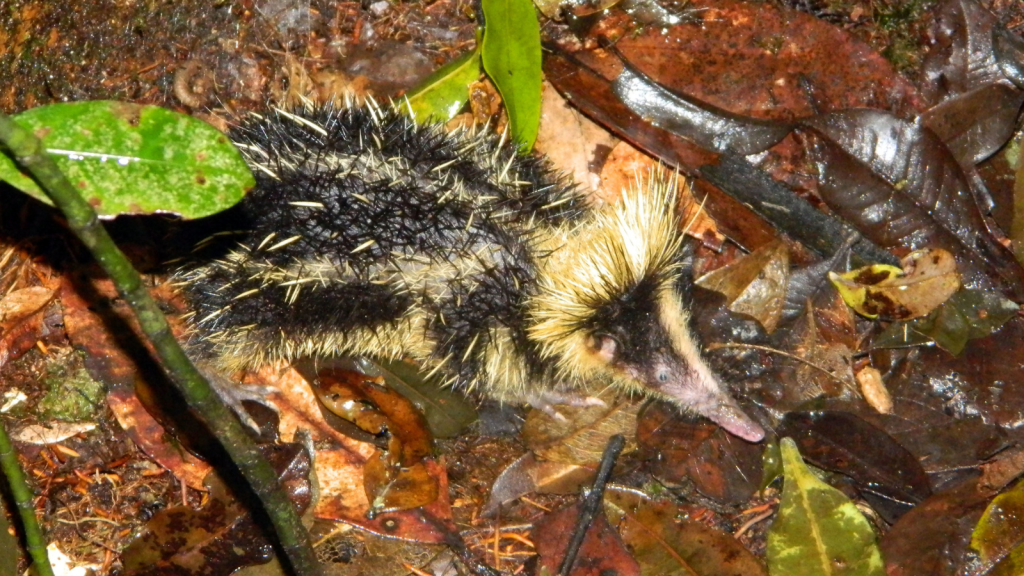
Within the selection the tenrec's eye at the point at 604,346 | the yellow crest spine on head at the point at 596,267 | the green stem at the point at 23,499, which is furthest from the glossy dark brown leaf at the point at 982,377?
the green stem at the point at 23,499

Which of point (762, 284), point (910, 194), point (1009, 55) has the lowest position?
point (762, 284)

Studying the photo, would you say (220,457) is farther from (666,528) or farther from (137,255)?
(666,528)

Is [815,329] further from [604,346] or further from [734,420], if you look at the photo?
[604,346]

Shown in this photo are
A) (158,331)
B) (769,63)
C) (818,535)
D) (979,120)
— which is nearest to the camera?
(158,331)

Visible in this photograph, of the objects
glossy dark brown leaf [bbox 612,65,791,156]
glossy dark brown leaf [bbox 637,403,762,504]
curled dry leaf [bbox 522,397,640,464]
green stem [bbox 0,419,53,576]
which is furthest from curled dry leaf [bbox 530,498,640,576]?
green stem [bbox 0,419,53,576]

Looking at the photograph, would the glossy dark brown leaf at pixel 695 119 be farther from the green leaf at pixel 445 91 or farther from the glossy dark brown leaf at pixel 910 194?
the green leaf at pixel 445 91

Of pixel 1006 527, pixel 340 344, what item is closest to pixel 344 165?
pixel 340 344

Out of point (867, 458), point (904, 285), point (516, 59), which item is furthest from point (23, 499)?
point (904, 285)
